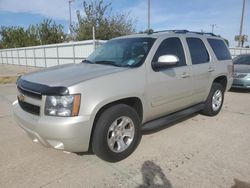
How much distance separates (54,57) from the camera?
70.8 feet

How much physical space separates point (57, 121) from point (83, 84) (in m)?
0.55

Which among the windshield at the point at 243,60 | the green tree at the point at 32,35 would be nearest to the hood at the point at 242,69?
the windshield at the point at 243,60

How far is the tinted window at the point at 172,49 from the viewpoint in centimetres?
392

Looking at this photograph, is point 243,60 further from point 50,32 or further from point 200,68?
point 50,32

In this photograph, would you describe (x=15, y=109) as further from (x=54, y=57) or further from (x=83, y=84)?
(x=54, y=57)

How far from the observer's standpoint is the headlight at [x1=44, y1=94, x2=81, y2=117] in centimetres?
282

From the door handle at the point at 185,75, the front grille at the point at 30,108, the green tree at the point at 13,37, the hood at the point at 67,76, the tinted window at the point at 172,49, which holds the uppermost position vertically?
the green tree at the point at 13,37

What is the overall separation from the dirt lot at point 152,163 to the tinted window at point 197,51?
55.8 inches

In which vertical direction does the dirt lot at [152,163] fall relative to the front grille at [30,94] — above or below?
below

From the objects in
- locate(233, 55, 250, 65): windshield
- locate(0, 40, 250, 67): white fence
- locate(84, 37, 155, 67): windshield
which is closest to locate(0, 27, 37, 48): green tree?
locate(0, 40, 250, 67): white fence

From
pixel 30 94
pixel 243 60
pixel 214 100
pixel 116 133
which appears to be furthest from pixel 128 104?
pixel 243 60

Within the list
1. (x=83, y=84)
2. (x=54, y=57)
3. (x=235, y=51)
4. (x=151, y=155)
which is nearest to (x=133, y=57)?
(x=83, y=84)

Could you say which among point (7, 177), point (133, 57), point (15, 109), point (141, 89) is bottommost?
point (7, 177)

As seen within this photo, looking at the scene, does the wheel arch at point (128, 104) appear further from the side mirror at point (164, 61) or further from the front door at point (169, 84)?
the side mirror at point (164, 61)
